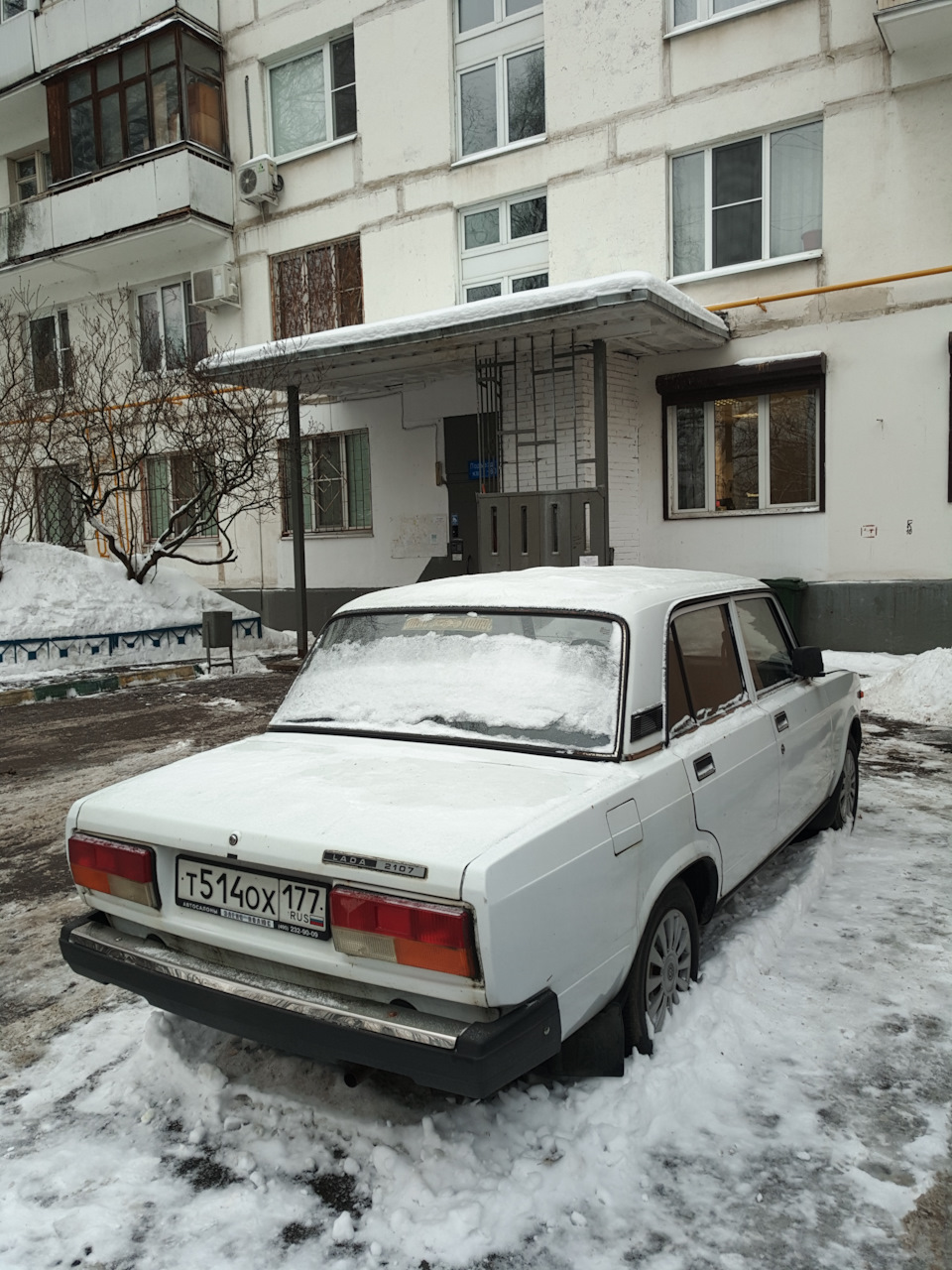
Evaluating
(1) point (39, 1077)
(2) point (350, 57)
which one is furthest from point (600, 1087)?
(2) point (350, 57)

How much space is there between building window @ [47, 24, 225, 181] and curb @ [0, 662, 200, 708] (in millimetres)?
10404

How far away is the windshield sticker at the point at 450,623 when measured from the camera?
10.8 feet

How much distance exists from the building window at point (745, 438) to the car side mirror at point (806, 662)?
8.41 metres

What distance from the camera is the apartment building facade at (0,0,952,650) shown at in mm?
11164

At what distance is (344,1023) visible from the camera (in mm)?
2283

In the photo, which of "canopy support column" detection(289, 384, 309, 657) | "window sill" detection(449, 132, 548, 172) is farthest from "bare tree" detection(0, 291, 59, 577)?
"window sill" detection(449, 132, 548, 172)

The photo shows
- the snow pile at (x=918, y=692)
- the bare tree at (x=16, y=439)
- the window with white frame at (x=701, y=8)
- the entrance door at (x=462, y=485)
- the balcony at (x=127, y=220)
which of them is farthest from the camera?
the balcony at (x=127, y=220)

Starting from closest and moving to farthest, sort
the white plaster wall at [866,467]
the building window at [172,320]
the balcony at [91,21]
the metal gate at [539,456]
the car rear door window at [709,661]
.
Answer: the car rear door window at [709,661] → the white plaster wall at [866,467] → the metal gate at [539,456] → the balcony at [91,21] → the building window at [172,320]

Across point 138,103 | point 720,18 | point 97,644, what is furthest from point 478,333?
point 138,103

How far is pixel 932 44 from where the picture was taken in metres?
10.6

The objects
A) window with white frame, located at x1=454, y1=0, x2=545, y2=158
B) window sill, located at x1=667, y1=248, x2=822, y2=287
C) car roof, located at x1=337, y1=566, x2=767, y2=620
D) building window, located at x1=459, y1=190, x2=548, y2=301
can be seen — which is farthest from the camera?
building window, located at x1=459, y1=190, x2=548, y2=301

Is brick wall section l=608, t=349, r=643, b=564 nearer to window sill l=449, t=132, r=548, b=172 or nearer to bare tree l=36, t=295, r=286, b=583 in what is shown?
window sill l=449, t=132, r=548, b=172

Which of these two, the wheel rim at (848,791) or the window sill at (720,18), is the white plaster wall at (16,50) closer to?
the window sill at (720,18)

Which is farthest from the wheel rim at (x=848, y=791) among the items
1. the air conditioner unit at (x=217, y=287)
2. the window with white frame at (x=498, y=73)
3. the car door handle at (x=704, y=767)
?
the air conditioner unit at (x=217, y=287)
